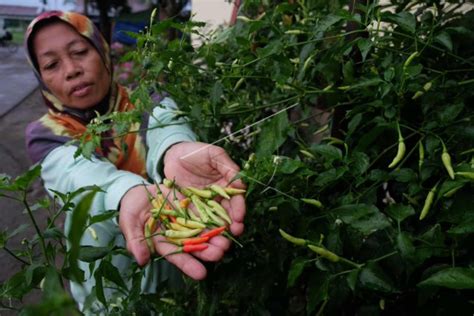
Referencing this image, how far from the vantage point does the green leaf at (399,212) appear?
0.82m

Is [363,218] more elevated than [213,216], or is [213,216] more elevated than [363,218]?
[363,218]

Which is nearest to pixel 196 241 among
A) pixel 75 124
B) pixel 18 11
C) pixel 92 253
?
pixel 92 253

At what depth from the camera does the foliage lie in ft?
2.65

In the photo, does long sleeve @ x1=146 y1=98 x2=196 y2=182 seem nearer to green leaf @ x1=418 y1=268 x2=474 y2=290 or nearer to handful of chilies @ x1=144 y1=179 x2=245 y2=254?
handful of chilies @ x1=144 y1=179 x2=245 y2=254

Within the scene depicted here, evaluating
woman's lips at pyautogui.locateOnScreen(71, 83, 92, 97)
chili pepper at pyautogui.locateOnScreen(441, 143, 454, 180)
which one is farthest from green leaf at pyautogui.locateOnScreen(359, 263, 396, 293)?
woman's lips at pyautogui.locateOnScreen(71, 83, 92, 97)

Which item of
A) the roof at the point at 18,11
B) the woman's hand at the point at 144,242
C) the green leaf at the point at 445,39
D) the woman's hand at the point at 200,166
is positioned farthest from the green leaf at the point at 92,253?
the roof at the point at 18,11

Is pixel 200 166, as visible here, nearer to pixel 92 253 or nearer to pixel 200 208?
pixel 200 208

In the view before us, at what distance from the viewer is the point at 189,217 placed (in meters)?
1.06

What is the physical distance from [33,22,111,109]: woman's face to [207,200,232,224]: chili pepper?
30.4 inches

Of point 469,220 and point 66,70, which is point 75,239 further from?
point 66,70

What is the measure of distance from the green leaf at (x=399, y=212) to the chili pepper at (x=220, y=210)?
12.5 inches

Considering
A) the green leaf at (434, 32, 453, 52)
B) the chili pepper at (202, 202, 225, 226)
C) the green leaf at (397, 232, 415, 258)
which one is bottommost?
the chili pepper at (202, 202, 225, 226)

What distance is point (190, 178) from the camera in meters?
1.20

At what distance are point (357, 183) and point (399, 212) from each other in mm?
104
